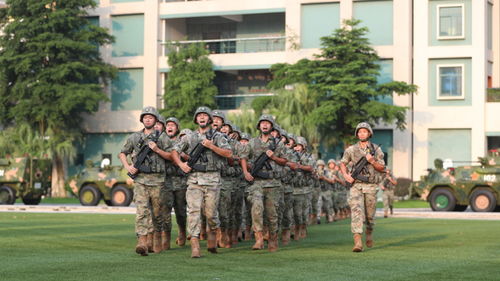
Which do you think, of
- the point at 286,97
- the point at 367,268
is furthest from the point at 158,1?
the point at 367,268

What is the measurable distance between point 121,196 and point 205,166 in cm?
2182

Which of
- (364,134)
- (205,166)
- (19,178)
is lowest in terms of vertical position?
(19,178)

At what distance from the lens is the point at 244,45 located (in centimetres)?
5266

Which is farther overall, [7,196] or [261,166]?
[7,196]

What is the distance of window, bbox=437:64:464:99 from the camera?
159ft

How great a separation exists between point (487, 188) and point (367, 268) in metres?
22.4

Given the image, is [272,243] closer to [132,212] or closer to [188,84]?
[132,212]

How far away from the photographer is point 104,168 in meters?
36.3

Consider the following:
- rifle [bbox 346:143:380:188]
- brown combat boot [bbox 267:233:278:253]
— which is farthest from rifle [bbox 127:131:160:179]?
rifle [bbox 346:143:380:188]

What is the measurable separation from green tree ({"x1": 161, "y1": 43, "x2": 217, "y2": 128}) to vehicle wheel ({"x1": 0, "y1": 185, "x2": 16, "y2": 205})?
1302 centimetres

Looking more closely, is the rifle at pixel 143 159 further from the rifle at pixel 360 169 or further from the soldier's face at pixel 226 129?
the rifle at pixel 360 169

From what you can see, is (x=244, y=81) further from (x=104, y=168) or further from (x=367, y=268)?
(x=367, y=268)

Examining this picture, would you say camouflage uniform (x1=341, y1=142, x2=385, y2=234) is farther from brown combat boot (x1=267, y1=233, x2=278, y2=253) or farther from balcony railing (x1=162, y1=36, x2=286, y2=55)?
balcony railing (x1=162, y1=36, x2=286, y2=55)

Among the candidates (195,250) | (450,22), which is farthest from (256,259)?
(450,22)
